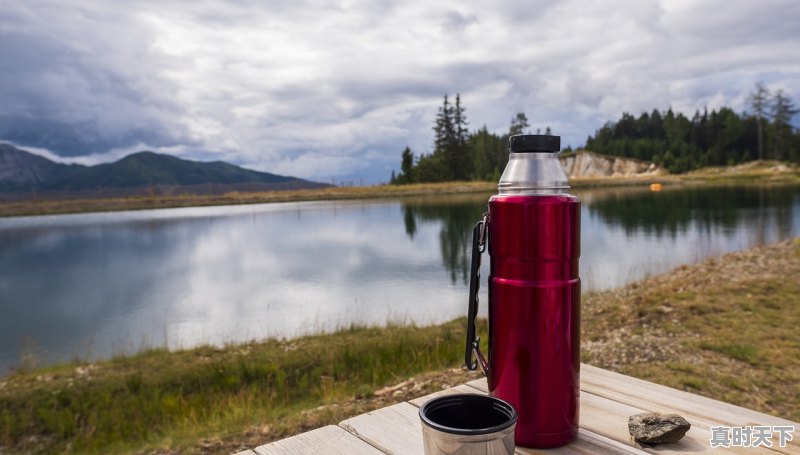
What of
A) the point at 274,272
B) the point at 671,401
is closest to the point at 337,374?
the point at 671,401

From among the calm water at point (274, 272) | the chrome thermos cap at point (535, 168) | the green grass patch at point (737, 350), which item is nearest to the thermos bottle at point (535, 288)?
the chrome thermos cap at point (535, 168)

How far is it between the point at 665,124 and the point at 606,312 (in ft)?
338

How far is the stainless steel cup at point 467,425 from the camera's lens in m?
0.94

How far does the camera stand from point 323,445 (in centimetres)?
135

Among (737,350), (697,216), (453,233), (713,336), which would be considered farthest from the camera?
(697,216)

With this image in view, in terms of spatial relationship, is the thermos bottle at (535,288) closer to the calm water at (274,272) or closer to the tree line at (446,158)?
the calm water at (274,272)

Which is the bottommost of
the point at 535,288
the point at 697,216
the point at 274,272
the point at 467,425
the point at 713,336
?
the point at 274,272

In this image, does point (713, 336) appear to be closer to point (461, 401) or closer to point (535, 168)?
point (535, 168)

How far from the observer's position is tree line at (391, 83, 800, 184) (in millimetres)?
72375

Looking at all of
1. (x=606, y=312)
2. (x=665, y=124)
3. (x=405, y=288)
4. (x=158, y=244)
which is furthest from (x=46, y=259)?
(x=665, y=124)

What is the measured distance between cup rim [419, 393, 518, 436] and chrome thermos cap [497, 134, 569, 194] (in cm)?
46

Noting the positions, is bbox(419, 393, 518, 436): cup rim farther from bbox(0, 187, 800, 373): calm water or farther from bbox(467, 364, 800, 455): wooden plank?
bbox(0, 187, 800, 373): calm water

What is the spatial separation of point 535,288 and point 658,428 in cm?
49

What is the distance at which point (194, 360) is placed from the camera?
25.1 feet
